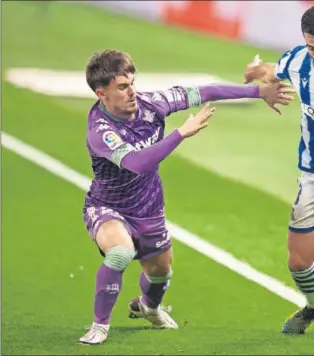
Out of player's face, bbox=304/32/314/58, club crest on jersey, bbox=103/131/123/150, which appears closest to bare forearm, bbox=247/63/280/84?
player's face, bbox=304/32/314/58

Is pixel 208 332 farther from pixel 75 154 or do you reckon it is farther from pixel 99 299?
pixel 75 154

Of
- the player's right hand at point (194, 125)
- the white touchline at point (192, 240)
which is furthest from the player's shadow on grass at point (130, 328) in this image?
the player's right hand at point (194, 125)

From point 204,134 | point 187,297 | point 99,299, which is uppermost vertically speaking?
point 99,299

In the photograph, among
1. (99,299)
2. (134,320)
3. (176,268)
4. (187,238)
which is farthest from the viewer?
(187,238)

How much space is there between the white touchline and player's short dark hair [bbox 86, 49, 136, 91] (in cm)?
293

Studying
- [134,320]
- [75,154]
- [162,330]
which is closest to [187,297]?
[134,320]

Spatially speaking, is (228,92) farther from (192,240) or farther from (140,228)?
(192,240)

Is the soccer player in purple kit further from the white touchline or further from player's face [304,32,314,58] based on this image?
the white touchline

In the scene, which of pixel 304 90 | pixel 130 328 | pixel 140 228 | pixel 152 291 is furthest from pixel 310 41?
pixel 130 328

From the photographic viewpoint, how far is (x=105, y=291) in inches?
367

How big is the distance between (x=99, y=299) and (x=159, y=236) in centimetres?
80

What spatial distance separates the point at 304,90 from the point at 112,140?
56.4 inches

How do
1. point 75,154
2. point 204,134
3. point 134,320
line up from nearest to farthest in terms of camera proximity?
point 134,320
point 75,154
point 204,134

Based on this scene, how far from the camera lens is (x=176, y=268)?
12.4m
